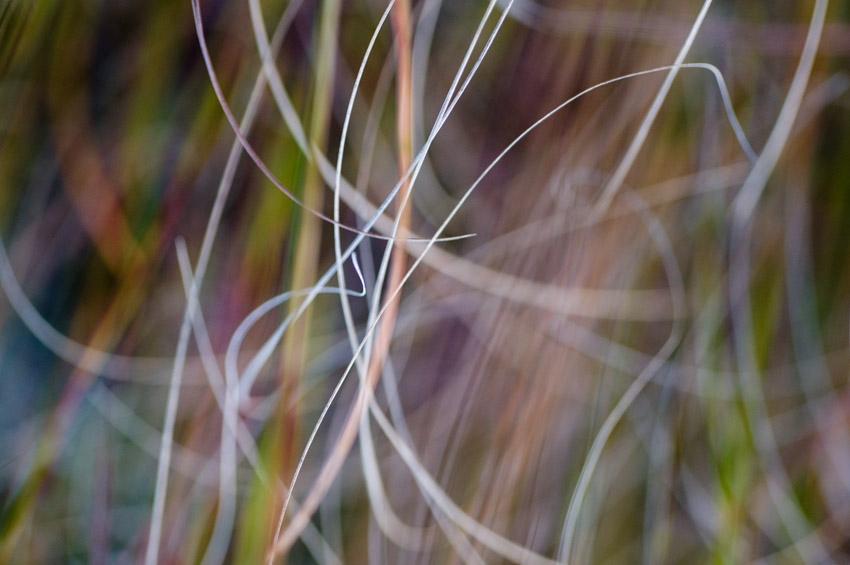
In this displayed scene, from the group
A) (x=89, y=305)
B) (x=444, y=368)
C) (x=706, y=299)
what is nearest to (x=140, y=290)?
(x=89, y=305)

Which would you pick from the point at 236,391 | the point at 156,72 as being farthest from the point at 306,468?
the point at 156,72

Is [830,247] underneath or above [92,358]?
above

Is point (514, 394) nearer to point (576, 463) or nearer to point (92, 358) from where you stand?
point (576, 463)

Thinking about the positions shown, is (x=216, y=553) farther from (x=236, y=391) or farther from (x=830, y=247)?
(x=830, y=247)

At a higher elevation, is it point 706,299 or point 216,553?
point 706,299

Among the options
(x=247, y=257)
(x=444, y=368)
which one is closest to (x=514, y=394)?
(x=444, y=368)
